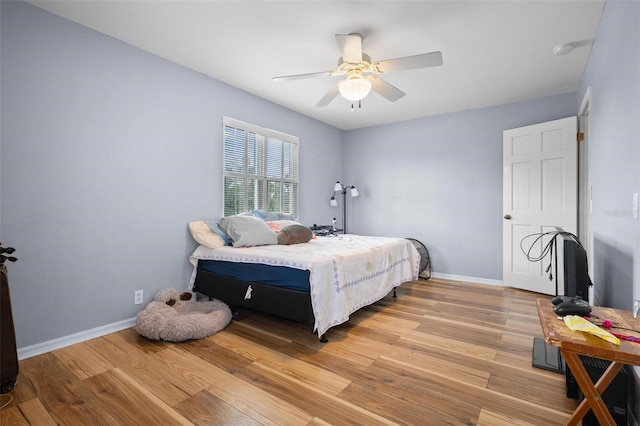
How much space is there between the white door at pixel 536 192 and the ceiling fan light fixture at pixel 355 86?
2.67 meters

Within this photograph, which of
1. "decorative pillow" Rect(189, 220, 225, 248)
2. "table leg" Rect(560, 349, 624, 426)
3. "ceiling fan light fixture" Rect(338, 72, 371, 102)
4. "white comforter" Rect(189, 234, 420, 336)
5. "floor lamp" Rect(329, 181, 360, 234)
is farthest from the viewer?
"floor lamp" Rect(329, 181, 360, 234)

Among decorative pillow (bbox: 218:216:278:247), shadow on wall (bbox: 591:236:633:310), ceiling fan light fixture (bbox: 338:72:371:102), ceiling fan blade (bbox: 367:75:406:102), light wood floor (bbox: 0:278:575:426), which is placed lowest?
light wood floor (bbox: 0:278:575:426)

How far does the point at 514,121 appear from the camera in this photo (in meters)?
4.15

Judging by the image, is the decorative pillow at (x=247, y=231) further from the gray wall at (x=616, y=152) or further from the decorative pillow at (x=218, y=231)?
the gray wall at (x=616, y=152)

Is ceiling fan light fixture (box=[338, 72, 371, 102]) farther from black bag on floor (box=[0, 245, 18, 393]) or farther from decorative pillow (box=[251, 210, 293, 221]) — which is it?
black bag on floor (box=[0, 245, 18, 393])

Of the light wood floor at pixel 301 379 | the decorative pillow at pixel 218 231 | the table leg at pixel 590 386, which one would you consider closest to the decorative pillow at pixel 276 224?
the decorative pillow at pixel 218 231

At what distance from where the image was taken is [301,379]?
6.15 ft

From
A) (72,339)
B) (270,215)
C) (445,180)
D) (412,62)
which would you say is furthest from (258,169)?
(445,180)

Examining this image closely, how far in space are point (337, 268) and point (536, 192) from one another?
3.12m

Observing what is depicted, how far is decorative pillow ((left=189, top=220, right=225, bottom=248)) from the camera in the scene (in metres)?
3.04

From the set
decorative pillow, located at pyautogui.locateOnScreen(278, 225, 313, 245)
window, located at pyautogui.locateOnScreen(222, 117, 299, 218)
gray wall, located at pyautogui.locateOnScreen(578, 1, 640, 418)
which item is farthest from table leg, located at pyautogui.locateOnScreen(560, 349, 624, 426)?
window, located at pyautogui.locateOnScreen(222, 117, 299, 218)

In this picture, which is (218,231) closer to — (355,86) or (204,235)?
(204,235)

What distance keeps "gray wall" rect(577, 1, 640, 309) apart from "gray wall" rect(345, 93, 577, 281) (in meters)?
1.66

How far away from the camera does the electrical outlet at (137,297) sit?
9.04 ft
